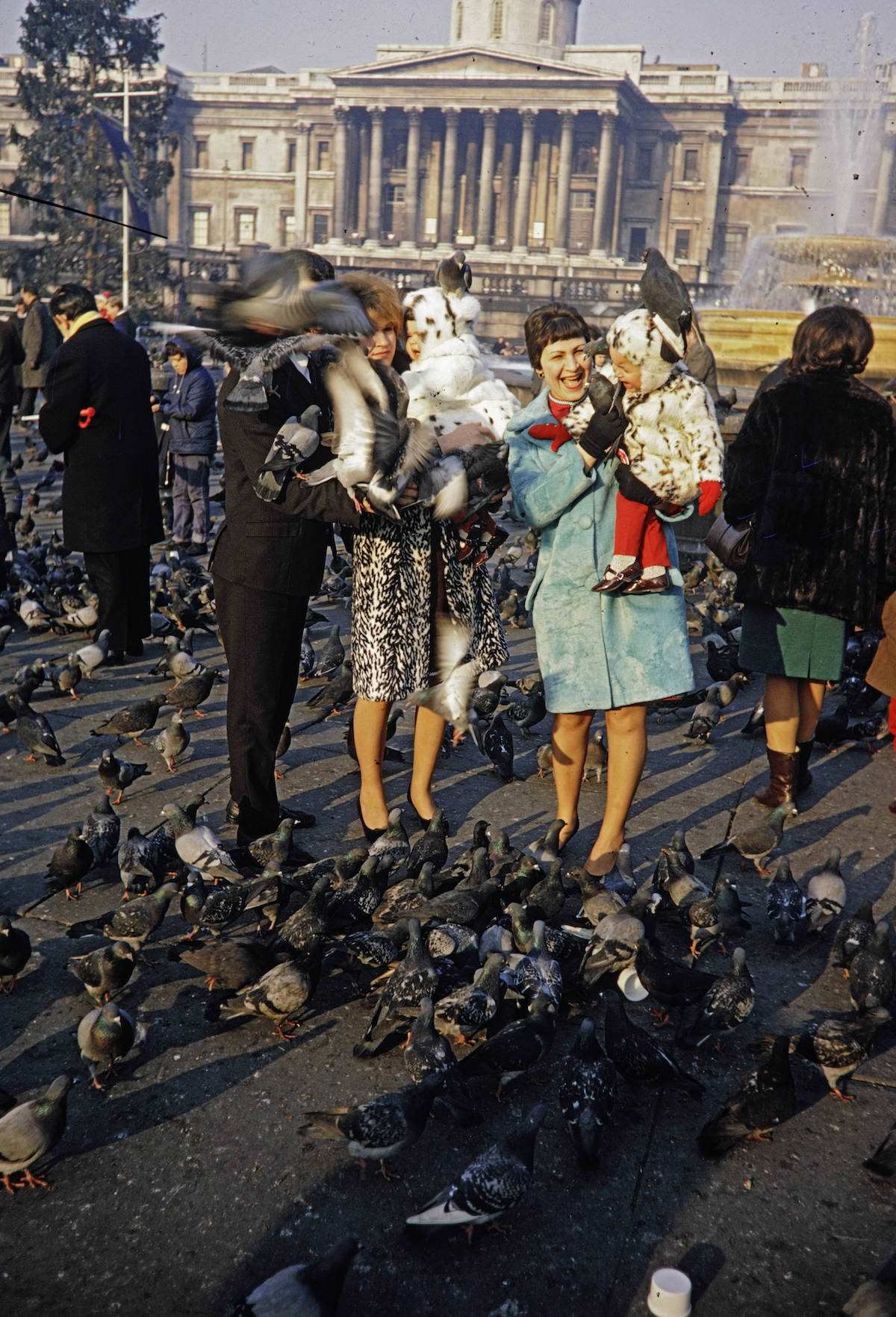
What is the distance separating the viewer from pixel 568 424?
13.8 feet

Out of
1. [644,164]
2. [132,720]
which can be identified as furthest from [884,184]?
[132,720]

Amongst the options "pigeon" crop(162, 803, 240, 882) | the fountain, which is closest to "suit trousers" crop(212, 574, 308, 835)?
"pigeon" crop(162, 803, 240, 882)

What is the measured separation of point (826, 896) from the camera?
14.5 ft

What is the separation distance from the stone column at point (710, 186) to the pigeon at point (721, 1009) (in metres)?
85.6

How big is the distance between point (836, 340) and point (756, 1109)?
3.06m

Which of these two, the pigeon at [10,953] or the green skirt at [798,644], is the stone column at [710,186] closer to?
the green skirt at [798,644]

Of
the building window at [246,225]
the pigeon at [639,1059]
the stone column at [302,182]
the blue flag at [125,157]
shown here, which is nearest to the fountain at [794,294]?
the pigeon at [639,1059]

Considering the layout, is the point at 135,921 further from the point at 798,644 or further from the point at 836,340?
the point at 836,340

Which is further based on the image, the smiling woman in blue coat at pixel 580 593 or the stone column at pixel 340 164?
the stone column at pixel 340 164

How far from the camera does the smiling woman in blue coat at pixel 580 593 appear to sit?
428cm

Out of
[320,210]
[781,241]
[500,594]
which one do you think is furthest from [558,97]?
[500,594]

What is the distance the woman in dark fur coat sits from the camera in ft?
16.2

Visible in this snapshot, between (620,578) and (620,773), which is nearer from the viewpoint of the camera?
(620,578)

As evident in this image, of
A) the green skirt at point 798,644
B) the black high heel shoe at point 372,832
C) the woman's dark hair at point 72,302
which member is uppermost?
the woman's dark hair at point 72,302
